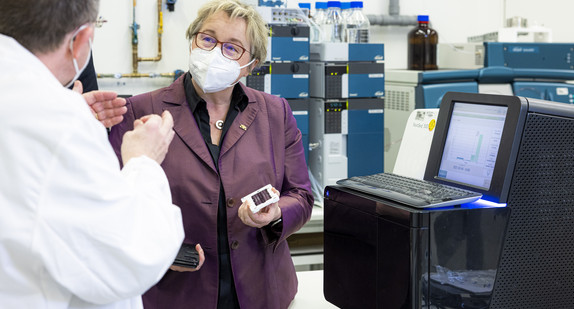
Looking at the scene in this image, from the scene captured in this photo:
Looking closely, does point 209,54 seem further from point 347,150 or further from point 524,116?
point 347,150

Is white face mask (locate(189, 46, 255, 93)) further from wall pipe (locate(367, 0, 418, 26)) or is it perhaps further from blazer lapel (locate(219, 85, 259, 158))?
wall pipe (locate(367, 0, 418, 26))

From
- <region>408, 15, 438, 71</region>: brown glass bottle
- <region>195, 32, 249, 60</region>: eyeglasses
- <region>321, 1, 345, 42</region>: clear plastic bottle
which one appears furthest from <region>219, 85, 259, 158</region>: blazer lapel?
<region>408, 15, 438, 71</region>: brown glass bottle

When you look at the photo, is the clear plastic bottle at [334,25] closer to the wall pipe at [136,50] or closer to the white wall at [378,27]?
the white wall at [378,27]

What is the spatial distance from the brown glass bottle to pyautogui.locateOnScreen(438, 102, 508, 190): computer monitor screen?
8.77 ft

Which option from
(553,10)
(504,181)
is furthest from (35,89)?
(553,10)

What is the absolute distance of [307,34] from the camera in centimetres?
330

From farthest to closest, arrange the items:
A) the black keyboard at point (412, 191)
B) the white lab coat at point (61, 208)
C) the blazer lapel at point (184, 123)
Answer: the blazer lapel at point (184, 123) < the black keyboard at point (412, 191) < the white lab coat at point (61, 208)

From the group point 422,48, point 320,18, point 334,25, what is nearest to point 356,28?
point 334,25

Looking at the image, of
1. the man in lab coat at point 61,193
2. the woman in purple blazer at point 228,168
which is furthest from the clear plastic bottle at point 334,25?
the man in lab coat at point 61,193

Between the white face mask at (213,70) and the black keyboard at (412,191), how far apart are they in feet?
1.50

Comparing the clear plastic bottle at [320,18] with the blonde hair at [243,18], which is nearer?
the blonde hair at [243,18]

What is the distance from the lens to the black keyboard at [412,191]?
1187 millimetres

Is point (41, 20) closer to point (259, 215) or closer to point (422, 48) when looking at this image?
point (259, 215)

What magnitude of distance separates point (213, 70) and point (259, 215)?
409mm
